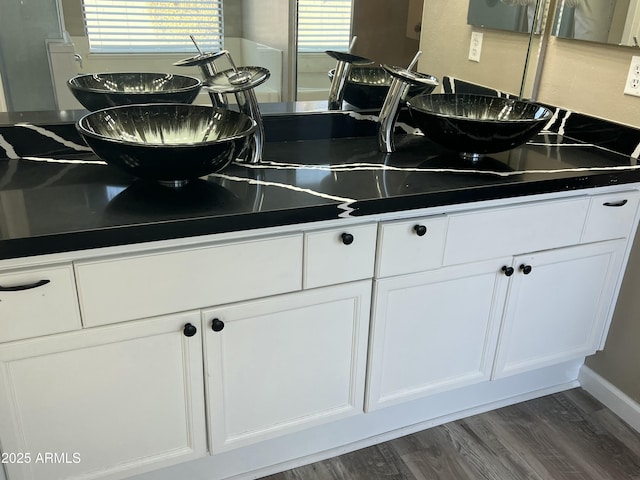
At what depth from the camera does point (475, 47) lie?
2418 mm

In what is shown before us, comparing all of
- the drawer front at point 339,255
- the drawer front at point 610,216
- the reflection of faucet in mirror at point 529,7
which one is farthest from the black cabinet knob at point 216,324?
the reflection of faucet in mirror at point 529,7

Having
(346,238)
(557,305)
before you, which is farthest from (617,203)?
(346,238)

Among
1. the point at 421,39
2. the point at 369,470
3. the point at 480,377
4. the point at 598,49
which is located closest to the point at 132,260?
the point at 369,470

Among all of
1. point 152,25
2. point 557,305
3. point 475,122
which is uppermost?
point 152,25

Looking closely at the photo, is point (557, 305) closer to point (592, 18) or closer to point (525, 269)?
point (525, 269)

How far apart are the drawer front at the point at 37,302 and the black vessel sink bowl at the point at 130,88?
660 mm

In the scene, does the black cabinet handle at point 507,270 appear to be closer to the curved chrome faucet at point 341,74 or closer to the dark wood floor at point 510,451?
the dark wood floor at point 510,451

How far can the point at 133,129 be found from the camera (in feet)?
5.57

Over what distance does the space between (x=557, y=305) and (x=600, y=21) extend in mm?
1014

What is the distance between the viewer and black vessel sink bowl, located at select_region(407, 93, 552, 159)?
178 centimetres

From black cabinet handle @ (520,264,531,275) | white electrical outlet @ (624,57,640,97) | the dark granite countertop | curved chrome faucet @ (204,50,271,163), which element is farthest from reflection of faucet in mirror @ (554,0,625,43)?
curved chrome faucet @ (204,50,271,163)

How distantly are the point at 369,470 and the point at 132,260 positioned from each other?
3.53ft

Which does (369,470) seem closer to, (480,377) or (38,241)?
(480,377)

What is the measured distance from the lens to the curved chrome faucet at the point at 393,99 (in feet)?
6.20
